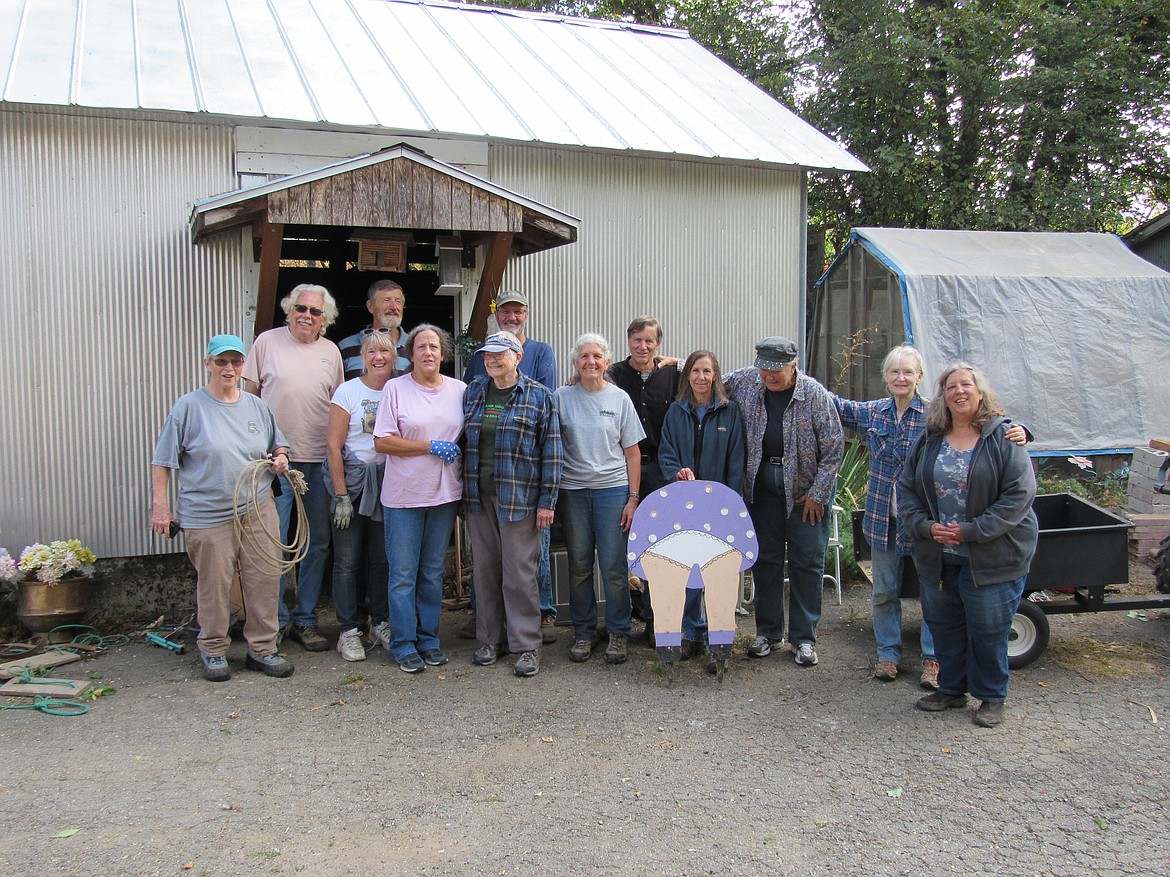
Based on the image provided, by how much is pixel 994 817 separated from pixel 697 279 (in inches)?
194

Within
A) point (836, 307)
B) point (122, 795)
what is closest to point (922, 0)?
point (836, 307)

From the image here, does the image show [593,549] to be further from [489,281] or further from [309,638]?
[489,281]

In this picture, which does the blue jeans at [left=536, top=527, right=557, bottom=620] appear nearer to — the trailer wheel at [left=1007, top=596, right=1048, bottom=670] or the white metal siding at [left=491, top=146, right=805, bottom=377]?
the white metal siding at [left=491, top=146, right=805, bottom=377]

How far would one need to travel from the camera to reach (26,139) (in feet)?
19.6

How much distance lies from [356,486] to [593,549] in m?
1.45

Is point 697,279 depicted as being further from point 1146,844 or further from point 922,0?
point 922,0

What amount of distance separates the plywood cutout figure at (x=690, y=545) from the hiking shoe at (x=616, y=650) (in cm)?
36

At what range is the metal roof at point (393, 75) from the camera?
6480 mm

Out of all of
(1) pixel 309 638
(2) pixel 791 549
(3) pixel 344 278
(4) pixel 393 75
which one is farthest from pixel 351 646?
(3) pixel 344 278

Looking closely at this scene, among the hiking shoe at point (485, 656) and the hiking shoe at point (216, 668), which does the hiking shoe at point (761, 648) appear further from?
the hiking shoe at point (216, 668)

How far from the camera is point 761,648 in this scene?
18.4ft

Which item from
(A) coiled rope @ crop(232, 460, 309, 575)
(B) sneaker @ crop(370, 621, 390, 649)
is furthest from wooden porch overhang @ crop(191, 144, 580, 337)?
(B) sneaker @ crop(370, 621, 390, 649)

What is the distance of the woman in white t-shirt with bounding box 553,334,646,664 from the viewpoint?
540 cm

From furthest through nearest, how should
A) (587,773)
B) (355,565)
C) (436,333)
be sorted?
(355,565)
(436,333)
(587,773)
